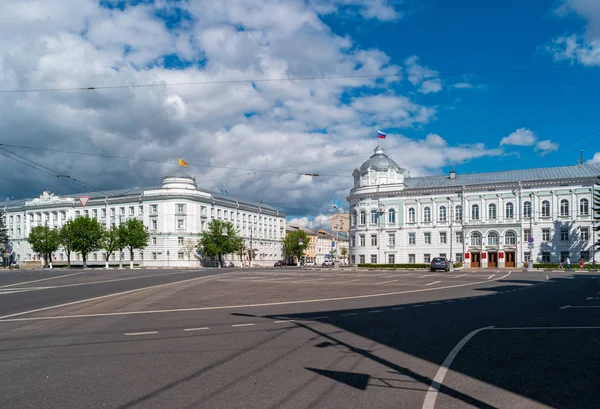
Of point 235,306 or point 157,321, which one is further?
point 235,306

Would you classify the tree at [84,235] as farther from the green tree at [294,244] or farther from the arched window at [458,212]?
the arched window at [458,212]

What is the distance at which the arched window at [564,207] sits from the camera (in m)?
67.3

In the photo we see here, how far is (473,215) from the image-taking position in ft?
241

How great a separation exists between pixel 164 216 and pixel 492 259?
181 ft

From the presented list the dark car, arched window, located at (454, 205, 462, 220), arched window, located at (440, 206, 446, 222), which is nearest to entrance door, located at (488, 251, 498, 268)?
arched window, located at (454, 205, 462, 220)

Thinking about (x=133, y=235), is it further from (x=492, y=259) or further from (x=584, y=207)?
(x=584, y=207)

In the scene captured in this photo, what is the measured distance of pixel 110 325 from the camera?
12562 mm

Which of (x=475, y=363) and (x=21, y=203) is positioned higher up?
(x=21, y=203)

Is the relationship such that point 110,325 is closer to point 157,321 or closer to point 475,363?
point 157,321

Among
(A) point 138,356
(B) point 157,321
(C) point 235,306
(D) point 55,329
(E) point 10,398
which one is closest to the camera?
(E) point 10,398

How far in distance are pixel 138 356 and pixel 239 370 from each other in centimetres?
216

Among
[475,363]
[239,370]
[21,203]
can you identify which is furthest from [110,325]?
[21,203]

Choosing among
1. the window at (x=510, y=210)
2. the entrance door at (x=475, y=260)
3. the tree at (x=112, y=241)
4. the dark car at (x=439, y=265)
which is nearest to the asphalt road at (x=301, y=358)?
the dark car at (x=439, y=265)

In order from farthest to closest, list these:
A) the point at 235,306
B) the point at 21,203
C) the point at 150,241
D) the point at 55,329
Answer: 1. the point at 21,203
2. the point at 150,241
3. the point at 235,306
4. the point at 55,329
